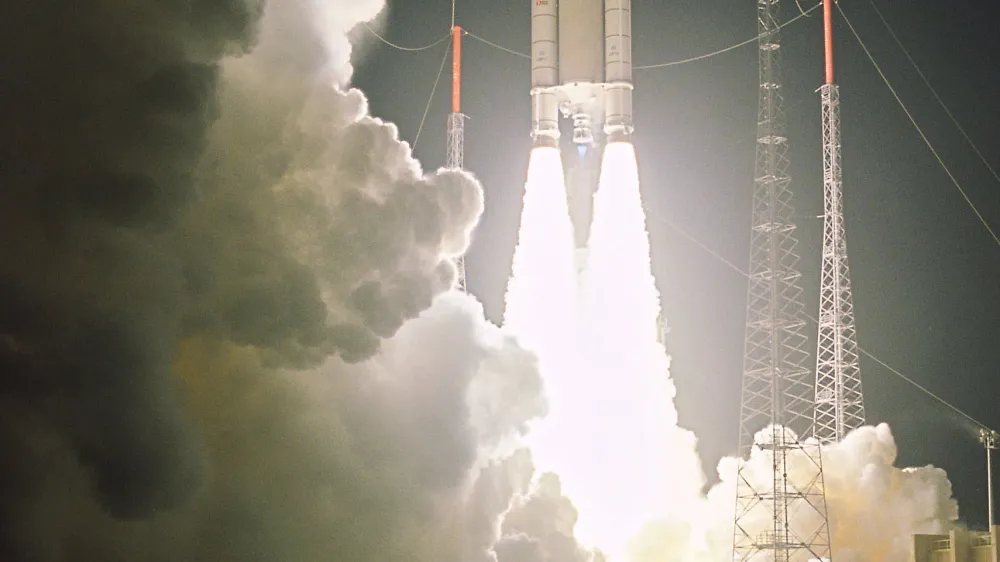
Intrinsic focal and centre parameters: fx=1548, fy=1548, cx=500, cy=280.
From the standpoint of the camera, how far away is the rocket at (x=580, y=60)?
1521 inches

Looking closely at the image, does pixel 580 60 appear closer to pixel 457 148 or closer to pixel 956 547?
pixel 457 148

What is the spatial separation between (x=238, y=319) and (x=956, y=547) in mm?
19490

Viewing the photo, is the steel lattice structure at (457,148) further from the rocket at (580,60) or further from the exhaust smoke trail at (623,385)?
the exhaust smoke trail at (623,385)

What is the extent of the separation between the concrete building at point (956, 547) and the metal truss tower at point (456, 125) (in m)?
13.1

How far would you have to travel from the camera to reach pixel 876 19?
158 feet

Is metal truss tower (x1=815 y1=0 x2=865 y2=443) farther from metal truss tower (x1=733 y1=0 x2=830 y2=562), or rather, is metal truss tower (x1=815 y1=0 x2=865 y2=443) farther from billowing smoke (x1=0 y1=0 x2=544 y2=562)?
billowing smoke (x1=0 y1=0 x2=544 y2=562)

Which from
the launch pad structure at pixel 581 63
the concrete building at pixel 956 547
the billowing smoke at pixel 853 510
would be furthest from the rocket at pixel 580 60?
the concrete building at pixel 956 547

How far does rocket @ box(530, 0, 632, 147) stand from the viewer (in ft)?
127

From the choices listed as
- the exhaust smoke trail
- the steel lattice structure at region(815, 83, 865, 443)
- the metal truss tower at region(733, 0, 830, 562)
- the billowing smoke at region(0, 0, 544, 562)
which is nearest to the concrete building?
the metal truss tower at region(733, 0, 830, 562)

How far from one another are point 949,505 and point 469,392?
16.6 meters

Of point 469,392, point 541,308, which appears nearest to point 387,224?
point 469,392

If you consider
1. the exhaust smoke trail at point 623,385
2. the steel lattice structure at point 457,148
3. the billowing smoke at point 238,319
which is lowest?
the billowing smoke at point 238,319

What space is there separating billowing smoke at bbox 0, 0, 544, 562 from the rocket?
32.1 feet

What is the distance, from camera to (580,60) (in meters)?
39.0
